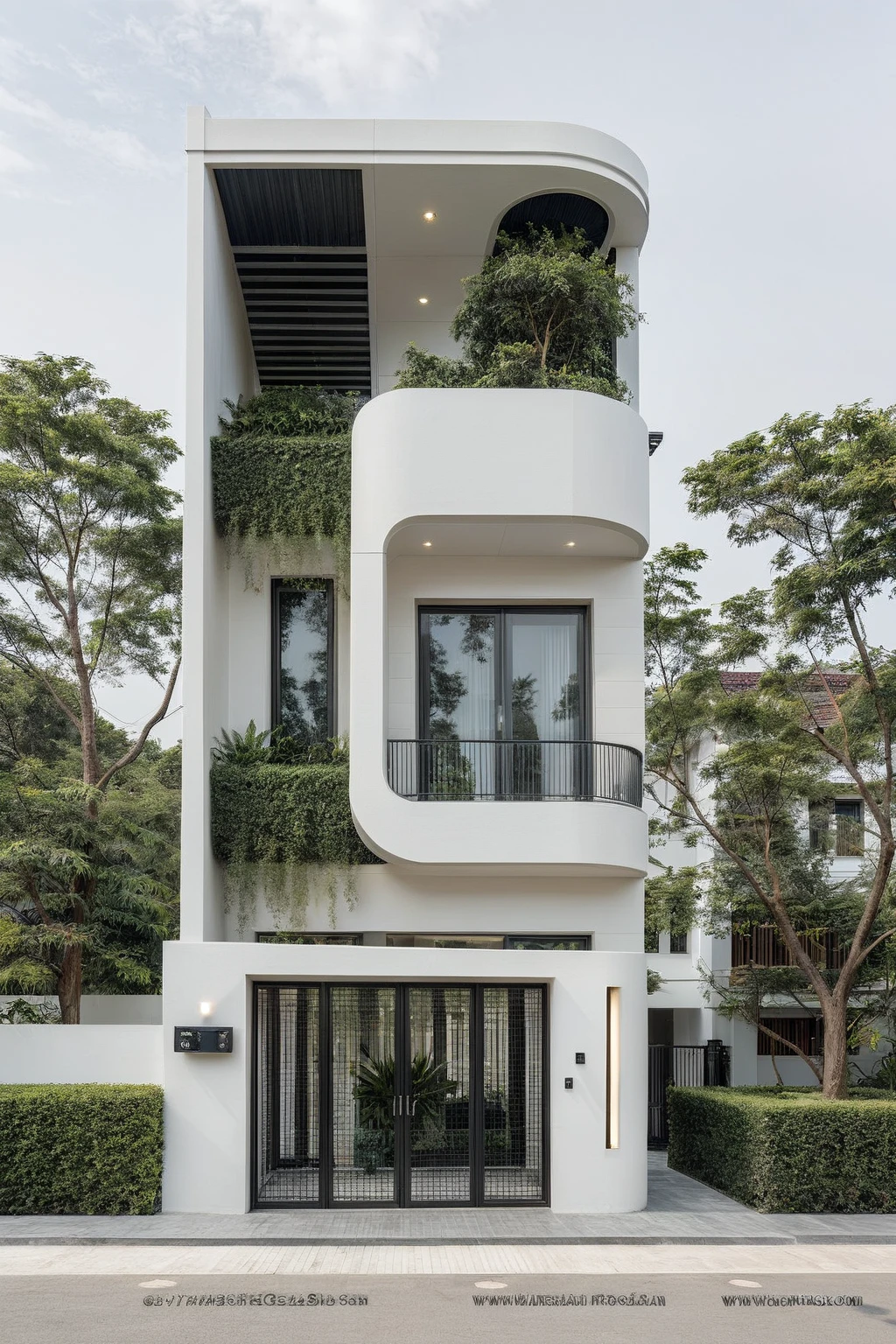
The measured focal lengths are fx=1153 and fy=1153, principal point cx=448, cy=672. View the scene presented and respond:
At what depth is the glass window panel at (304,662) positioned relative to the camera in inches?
586

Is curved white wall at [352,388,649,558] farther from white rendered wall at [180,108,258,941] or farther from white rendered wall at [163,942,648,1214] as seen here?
white rendered wall at [163,942,648,1214]

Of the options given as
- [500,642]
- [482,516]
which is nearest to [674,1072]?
[500,642]

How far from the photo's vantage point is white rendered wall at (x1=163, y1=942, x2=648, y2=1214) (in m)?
11.6

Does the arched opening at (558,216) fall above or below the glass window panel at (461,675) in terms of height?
above

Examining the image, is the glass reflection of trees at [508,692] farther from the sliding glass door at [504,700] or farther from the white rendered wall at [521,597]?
the white rendered wall at [521,597]

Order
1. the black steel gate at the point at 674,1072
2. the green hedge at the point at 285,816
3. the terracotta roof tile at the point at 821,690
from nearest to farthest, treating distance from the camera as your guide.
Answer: the green hedge at the point at 285,816, the terracotta roof tile at the point at 821,690, the black steel gate at the point at 674,1072

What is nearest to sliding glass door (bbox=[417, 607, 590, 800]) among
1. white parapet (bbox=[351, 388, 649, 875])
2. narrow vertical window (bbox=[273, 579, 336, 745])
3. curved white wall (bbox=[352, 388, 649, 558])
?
white parapet (bbox=[351, 388, 649, 875])

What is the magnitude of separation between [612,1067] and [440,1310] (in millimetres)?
4185

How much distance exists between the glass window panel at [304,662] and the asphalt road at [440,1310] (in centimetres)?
707

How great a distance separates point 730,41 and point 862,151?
2948 millimetres

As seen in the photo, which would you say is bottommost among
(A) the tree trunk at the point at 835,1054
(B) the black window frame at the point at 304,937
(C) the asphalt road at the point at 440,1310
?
(C) the asphalt road at the point at 440,1310

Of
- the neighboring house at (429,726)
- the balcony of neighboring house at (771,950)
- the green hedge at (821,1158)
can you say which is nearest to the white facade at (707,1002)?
the balcony of neighboring house at (771,950)

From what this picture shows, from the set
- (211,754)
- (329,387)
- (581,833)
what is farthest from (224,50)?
(581,833)

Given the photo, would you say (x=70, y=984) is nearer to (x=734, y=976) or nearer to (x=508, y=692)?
(x=508, y=692)
